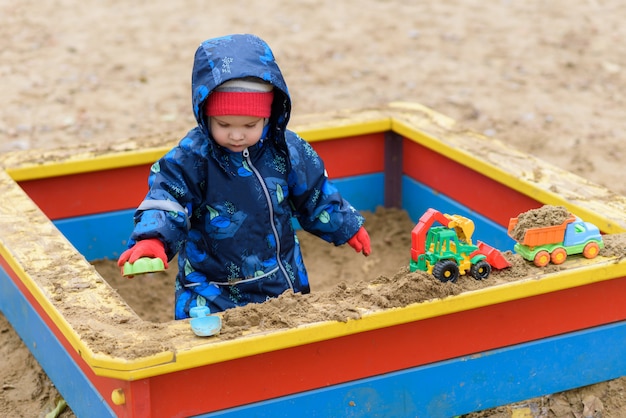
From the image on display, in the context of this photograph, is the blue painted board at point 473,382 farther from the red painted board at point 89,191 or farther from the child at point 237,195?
the red painted board at point 89,191

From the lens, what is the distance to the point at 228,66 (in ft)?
9.11

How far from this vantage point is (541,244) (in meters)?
2.83

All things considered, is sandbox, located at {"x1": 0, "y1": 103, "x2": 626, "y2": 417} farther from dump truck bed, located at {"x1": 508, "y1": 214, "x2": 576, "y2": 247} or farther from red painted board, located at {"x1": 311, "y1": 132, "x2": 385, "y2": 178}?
red painted board, located at {"x1": 311, "y1": 132, "x2": 385, "y2": 178}

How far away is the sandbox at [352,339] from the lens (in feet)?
8.11

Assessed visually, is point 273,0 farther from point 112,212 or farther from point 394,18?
point 112,212

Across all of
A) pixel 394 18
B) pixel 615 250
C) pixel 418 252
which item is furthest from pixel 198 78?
pixel 394 18

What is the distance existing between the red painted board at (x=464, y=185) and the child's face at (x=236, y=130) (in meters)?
1.12

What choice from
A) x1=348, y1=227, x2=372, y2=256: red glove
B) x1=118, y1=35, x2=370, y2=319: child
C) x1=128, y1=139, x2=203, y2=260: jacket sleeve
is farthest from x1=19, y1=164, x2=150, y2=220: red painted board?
x1=348, y1=227, x2=372, y2=256: red glove

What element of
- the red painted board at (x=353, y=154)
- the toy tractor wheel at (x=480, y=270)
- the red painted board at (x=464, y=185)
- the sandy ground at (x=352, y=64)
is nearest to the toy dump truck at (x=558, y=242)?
the toy tractor wheel at (x=480, y=270)

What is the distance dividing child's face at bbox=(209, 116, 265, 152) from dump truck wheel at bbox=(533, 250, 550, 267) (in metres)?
0.78

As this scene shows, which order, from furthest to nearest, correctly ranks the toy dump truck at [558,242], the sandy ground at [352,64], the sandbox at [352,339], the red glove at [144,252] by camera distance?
the sandy ground at [352,64] < the toy dump truck at [558,242] < the red glove at [144,252] < the sandbox at [352,339]

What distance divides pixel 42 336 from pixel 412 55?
4.27 metres

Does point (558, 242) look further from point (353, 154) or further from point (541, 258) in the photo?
point (353, 154)

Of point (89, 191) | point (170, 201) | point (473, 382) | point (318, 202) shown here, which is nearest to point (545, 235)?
point (473, 382)
